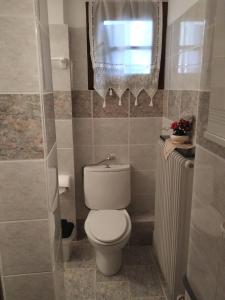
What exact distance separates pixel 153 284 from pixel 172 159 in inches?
42.7

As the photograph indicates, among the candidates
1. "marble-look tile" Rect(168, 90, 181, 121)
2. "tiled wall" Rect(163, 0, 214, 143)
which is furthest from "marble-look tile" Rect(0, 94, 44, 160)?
"marble-look tile" Rect(168, 90, 181, 121)

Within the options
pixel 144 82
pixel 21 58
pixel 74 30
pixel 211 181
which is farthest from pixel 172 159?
pixel 74 30

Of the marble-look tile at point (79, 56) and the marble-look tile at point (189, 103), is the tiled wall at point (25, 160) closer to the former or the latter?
the marble-look tile at point (189, 103)

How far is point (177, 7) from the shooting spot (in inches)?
73.7

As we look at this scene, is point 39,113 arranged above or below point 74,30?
below

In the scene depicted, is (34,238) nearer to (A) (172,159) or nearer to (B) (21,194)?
(B) (21,194)

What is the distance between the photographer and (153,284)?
6.31ft

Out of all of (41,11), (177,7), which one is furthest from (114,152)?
(41,11)

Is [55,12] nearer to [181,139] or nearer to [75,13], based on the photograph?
[75,13]

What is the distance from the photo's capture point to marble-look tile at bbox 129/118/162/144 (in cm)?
232

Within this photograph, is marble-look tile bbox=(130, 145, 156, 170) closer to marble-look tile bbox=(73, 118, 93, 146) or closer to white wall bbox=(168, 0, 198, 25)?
marble-look tile bbox=(73, 118, 93, 146)

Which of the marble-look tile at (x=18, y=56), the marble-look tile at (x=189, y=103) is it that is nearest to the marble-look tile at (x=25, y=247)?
the marble-look tile at (x=18, y=56)

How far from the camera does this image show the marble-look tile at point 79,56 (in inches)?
83.3

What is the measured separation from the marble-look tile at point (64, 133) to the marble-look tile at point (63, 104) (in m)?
0.05
